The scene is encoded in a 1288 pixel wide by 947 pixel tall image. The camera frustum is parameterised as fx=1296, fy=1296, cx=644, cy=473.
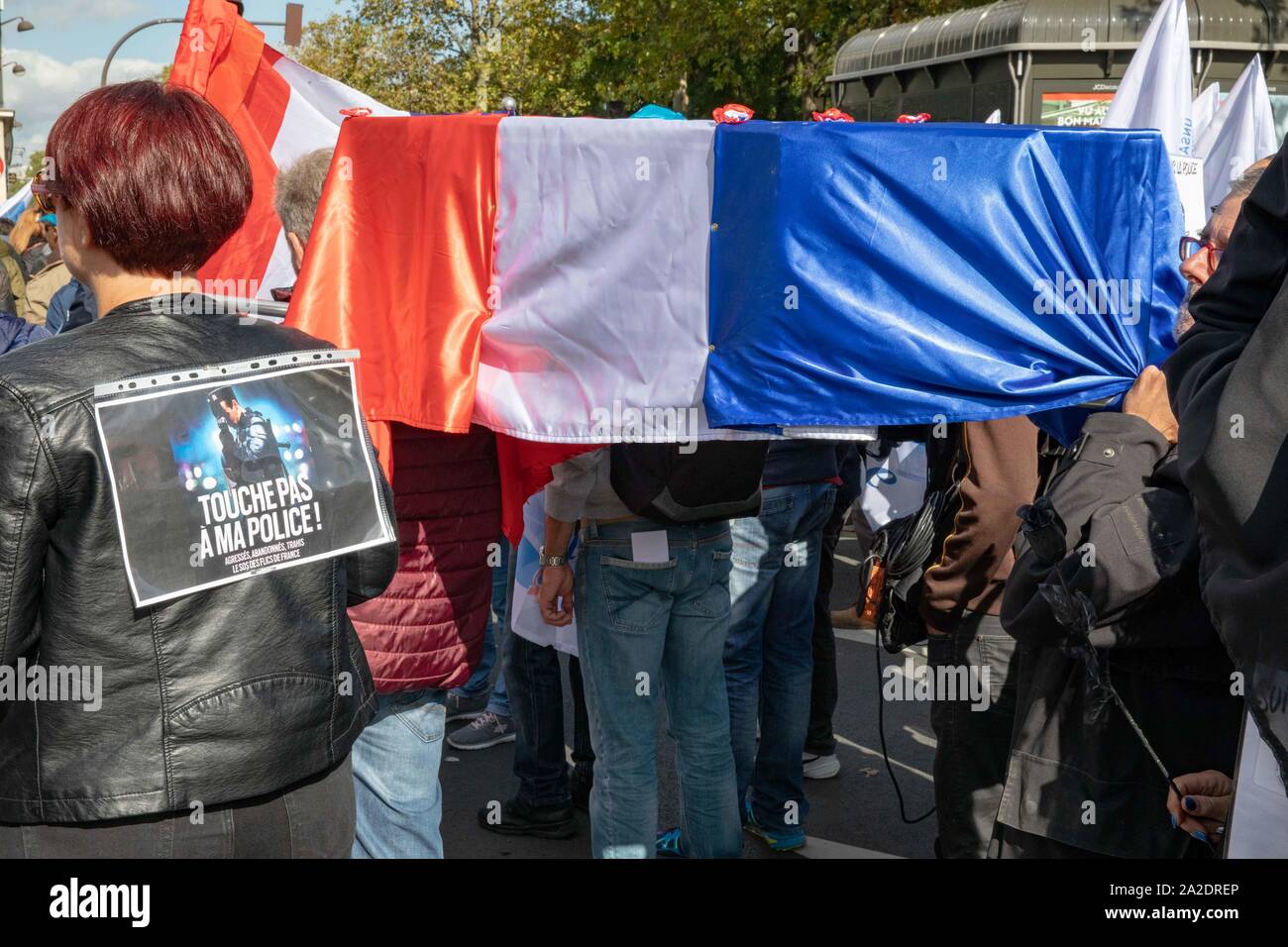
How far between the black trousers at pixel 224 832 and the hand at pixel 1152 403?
181 centimetres

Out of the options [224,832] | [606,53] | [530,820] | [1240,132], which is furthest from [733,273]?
[606,53]

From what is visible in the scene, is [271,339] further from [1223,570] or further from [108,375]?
[1223,570]

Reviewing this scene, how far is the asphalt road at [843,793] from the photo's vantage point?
177 inches

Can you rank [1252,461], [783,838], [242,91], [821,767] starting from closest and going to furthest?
[1252,461] → [242,91] → [783,838] → [821,767]

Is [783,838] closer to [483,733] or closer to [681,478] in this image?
[483,733]

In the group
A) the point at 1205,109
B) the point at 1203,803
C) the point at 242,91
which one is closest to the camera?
the point at 1203,803

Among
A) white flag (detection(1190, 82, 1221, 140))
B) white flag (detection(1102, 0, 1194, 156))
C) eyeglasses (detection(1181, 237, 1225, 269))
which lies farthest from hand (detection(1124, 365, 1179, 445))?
white flag (detection(1190, 82, 1221, 140))

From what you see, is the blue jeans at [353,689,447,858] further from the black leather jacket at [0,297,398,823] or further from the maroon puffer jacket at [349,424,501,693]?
the black leather jacket at [0,297,398,823]

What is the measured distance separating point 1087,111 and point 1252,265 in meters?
10.7

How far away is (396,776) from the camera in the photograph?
3.17 metres

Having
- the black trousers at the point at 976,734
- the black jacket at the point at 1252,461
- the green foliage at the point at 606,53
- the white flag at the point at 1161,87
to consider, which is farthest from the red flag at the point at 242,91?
the green foliage at the point at 606,53

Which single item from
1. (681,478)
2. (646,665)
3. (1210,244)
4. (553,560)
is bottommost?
(646,665)

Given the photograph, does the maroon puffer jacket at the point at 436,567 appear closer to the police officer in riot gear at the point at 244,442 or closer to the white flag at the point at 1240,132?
the police officer in riot gear at the point at 244,442

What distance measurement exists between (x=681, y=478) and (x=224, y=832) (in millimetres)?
1785
